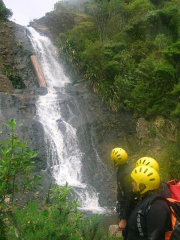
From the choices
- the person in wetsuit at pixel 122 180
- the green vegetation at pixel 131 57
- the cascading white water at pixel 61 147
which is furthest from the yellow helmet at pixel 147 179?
the green vegetation at pixel 131 57

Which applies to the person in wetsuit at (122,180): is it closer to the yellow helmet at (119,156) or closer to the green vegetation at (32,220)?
the yellow helmet at (119,156)

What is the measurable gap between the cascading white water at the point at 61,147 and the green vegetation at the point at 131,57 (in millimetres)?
2631

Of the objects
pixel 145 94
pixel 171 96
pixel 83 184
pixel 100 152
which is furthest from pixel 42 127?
pixel 171 96

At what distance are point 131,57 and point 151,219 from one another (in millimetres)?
14540

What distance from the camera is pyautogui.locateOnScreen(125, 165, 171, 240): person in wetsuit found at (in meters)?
2.19

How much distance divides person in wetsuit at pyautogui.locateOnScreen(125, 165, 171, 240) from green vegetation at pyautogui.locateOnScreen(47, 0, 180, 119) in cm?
749

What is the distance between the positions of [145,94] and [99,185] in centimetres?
493

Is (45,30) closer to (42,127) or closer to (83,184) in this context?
(42,127)

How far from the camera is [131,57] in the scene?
15.8 m

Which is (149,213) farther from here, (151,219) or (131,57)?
(131,57)

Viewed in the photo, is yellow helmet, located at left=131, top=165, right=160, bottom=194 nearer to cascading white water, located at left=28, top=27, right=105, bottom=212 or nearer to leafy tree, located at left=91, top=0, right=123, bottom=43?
cascading white water, located at left=28, top=27, right=105, bottom=212

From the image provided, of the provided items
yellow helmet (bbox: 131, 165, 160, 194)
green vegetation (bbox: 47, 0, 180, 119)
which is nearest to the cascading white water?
green vegetation (bbox: 47, 0, 180, 119)

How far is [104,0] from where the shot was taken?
23859mm

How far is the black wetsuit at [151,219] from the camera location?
7.18ft
